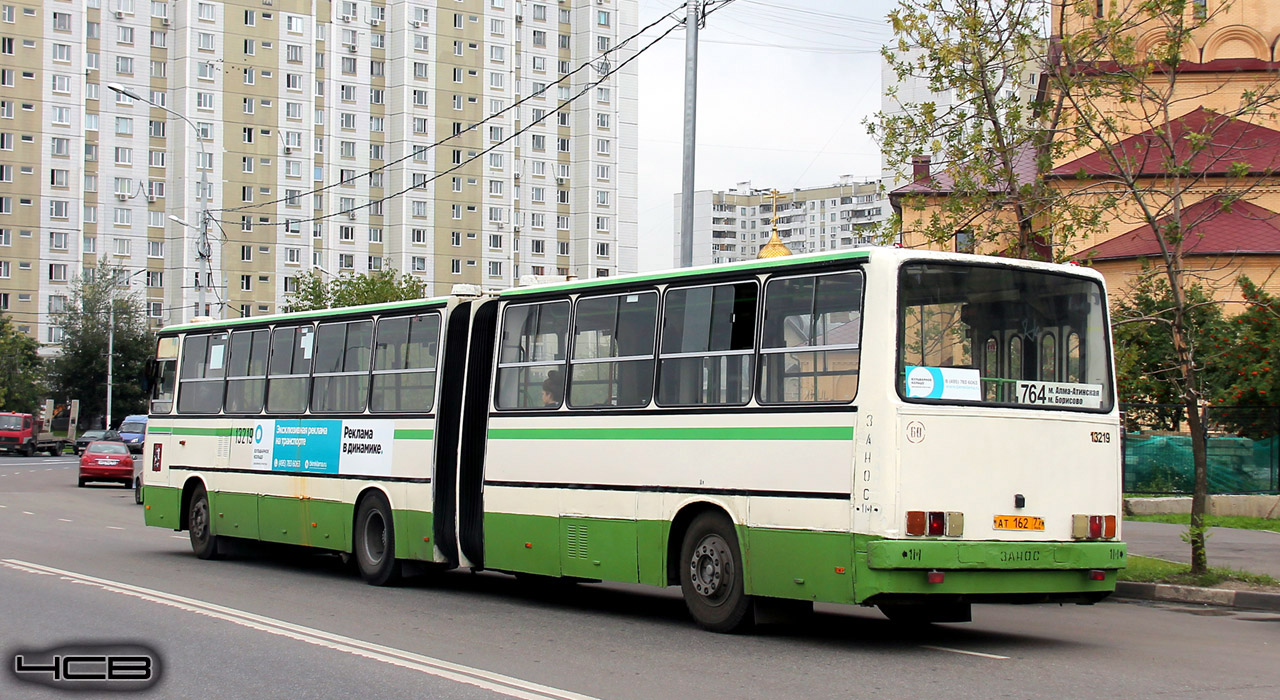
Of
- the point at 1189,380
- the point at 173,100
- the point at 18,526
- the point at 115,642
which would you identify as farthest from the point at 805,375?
the point at 173,100

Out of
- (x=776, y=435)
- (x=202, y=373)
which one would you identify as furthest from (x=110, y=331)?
(x=776, y=435)

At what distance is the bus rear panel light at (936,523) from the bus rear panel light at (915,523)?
79mm

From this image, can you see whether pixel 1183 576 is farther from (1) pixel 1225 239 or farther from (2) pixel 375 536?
(1) pixel 1225 239

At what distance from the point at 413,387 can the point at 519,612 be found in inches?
136

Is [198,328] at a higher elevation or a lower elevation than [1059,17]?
lower

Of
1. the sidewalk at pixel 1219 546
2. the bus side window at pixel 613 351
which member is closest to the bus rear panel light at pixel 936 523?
the bus side window at pixel 613 351

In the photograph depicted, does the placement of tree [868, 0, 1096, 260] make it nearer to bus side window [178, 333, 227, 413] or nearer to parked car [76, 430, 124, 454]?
bus side window [178, 333, 227, 413]

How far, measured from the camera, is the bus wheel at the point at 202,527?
64.9ft

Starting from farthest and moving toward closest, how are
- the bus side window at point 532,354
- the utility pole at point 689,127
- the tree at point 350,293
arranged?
the tree at point 350,293 < the utility pole at point 689,127 < the bus side window at point 532,354

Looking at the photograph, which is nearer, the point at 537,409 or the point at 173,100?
the point at 537,409

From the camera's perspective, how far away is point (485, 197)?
4136 inches

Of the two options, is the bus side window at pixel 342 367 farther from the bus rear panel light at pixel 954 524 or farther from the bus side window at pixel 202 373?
the bus rear panel light at pixel 954 524

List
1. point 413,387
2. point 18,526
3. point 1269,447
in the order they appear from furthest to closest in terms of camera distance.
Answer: point 1269,447 < point 18,526 < point 413,387

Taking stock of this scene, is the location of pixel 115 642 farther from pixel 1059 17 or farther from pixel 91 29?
pixel 91 29
